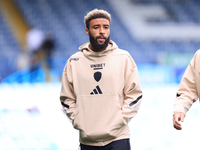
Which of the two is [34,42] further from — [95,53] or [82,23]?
[95,53]

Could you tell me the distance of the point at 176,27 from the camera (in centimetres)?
1458

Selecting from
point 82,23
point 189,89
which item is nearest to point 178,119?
point 189,89

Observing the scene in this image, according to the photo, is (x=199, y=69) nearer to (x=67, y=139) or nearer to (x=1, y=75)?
(x=67, y=139)

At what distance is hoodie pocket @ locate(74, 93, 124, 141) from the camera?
2.70 metres

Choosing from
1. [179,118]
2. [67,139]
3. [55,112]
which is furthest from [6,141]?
[179,118]

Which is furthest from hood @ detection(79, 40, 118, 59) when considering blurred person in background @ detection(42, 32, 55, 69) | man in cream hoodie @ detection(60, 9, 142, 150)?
blurred person in background @ detection(42, 32, 55, 69)

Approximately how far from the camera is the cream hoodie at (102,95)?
2.72 m

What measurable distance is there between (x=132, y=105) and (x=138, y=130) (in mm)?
2666

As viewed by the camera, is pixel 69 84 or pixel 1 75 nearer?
pixel 69 84

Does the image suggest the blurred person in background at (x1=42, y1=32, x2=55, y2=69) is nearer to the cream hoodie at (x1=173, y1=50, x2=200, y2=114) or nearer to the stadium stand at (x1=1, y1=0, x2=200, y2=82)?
the stadium stand at (x1=1, y1=0, x2=200, y2=82)

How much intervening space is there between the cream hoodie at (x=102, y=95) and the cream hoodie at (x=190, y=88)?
0.35m

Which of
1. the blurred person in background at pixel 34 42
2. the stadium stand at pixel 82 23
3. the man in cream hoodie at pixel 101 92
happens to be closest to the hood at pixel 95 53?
the man in cream hoodie at pixel 101 92

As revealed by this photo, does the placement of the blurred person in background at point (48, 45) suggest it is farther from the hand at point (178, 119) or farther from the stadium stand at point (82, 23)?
the hand at point (178, 119)

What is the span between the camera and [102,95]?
2773 mm
